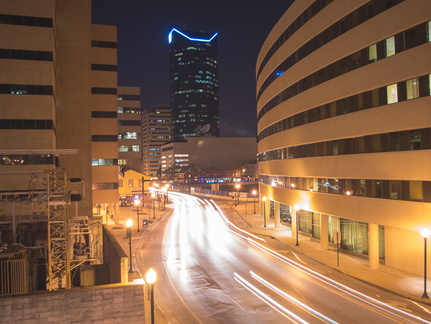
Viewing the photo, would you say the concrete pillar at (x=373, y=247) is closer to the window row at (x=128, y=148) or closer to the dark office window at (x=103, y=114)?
the dark office window at (x=103, y=114)

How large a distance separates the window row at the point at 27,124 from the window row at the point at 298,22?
25.7 meters

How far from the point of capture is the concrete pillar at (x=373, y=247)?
24828 mm

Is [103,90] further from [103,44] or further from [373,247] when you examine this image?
[373,247]

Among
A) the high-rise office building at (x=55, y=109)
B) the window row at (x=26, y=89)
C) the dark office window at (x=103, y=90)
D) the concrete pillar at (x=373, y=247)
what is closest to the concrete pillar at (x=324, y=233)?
the concrete pillar at (x=373, y=247)

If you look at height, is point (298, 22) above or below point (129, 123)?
above

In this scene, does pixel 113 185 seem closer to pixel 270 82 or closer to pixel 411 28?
pixel 270 82

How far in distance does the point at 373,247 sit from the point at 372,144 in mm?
6835

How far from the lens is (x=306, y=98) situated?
33.4 meters

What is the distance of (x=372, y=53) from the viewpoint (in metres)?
24.7

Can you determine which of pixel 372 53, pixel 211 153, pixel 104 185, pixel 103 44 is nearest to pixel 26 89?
pixel 103 44

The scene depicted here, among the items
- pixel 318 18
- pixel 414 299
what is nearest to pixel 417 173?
pixel 414 299

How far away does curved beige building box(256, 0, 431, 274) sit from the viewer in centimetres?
2175

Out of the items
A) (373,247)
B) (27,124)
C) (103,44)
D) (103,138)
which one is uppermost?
(103,44)

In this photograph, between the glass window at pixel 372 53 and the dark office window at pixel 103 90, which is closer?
the glass window at pixel 372 53
